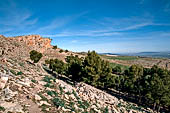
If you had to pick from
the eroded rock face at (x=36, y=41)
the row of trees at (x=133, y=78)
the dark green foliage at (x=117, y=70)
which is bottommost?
the dark green foliage at (x=117, y=70)

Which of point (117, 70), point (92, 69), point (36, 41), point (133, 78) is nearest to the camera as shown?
point (92, 69)

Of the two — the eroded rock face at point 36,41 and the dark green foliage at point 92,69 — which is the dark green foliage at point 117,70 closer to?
the dark green foliage at point 92,69

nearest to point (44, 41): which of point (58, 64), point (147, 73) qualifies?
point (58, 64)

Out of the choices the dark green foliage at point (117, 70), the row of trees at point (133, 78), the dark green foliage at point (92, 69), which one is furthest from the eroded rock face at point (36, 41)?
the dark green foliage at point (92, 69)

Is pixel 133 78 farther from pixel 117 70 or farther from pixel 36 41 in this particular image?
pixel 36 41

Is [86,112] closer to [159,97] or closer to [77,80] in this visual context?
[77,80]

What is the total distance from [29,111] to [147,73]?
34.8m

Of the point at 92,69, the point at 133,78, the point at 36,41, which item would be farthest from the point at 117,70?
the point at 36,41

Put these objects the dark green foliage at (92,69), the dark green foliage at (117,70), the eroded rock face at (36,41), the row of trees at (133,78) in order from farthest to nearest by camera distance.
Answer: the eroded rock face at (36,41)
the dark green foliage at (117,70)
the dark green foliage at (92,69)
the row of trees at (133,78)

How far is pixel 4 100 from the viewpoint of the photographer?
9.04 meters

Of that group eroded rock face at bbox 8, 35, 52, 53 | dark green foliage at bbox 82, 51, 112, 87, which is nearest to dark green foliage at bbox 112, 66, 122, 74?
dark green foliage at bbox 82, 51, 112, 87

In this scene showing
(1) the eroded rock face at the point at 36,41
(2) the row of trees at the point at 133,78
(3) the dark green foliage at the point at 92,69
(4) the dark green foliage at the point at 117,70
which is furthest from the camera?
(1) the eroded rock face at the point at 36,41

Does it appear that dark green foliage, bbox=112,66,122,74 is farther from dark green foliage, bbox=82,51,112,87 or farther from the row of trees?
dark green foliage, bbox=82,51,112,87

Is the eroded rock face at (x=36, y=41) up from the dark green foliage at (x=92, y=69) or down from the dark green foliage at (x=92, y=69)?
up
